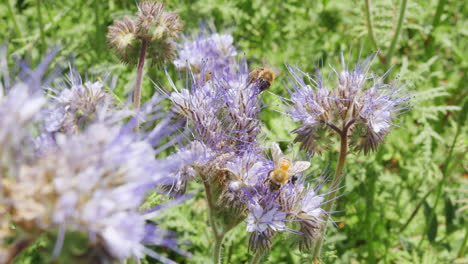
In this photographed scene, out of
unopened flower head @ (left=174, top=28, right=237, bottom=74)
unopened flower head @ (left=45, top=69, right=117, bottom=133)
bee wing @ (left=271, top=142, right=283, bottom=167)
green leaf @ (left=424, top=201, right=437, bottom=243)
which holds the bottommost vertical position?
green leaf @ (left=424, top=201, right=437, bottom=243)

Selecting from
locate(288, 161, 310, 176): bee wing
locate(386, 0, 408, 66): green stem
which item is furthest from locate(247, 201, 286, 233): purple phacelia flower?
locate(386, 0, 408, 66): green stem

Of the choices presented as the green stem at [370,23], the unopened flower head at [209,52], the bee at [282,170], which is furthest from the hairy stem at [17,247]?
the green stem at [370,23]

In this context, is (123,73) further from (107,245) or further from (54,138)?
(107,245)

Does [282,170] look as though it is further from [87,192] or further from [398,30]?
[398,30]

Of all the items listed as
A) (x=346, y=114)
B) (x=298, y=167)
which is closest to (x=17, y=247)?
(x=298, y=167)

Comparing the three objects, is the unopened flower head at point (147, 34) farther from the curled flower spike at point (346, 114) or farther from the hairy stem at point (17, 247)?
the hairy stem at point (17, 247)

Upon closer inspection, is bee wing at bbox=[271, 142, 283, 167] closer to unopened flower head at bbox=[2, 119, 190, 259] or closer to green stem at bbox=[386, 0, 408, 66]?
unopened flower head at bbox=[2, 119, 190, 259]

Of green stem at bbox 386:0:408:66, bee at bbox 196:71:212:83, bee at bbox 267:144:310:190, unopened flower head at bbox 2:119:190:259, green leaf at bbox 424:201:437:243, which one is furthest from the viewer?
green stem at bbox 386:0:408:66
